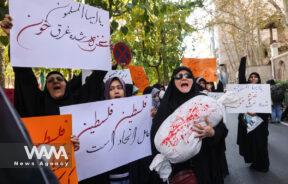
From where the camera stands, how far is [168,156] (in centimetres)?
327

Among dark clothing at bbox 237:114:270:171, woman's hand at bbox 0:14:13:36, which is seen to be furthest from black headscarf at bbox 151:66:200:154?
dark clothing at bbox 237:114:270:171

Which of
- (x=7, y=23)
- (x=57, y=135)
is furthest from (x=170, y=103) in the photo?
(x=7, y=23)

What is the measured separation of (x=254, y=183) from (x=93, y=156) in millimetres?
3835

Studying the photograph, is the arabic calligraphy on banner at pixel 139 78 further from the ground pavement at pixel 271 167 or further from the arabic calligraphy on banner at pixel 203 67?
the ground pavement at pixel 271 167

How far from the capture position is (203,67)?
23.4ft

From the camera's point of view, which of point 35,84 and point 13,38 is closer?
point 13,38

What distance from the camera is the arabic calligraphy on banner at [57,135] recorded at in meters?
2.48

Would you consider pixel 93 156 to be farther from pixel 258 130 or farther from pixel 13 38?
pixel 258 130

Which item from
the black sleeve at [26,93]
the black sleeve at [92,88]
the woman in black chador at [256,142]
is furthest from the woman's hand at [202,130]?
the woman in black chador at [256,142]

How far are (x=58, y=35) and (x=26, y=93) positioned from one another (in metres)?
0.46

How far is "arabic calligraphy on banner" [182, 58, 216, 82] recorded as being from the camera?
7.03m

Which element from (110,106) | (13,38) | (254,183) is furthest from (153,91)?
(13,38)

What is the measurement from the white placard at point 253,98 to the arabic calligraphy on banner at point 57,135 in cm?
428

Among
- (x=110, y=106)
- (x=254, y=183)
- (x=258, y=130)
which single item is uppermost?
(x=110, y=106)
